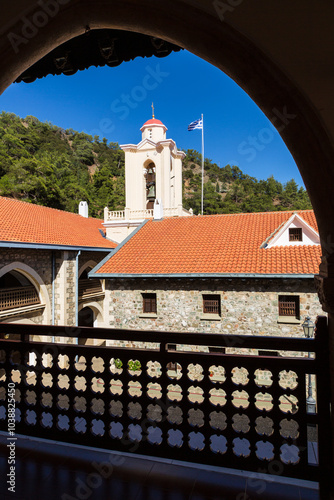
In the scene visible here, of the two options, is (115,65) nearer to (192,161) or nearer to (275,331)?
(275,331)

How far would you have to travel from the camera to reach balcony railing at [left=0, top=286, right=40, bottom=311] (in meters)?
9.95

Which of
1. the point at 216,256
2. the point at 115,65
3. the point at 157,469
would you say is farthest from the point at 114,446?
the point at 216,256

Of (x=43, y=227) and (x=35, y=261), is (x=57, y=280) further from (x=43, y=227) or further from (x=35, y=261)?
(x=43, y=227)

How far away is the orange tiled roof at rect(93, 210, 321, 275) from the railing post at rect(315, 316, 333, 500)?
7.84 metres

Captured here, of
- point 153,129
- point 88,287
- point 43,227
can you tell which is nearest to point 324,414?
point 43,227

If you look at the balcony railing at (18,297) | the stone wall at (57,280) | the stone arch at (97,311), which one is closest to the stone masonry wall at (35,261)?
the stone wall at (57,280)

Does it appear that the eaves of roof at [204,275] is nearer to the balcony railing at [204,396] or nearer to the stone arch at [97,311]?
the stone arch at [97,311]

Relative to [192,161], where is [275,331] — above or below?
below

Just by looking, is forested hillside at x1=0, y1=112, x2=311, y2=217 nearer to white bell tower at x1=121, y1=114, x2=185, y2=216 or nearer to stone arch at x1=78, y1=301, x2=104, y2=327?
white bell tower at x1=121, y1=114, x2=185, y2=216

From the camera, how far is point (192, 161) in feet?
197

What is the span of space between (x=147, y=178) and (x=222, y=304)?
9700mm

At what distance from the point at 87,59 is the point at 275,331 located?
896cm

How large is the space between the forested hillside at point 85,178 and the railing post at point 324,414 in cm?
2578

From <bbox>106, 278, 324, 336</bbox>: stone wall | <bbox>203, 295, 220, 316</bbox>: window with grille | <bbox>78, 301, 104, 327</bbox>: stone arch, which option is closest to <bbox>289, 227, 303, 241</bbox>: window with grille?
<bbox>106, 278, 324, 336</bbox>: stone wall
